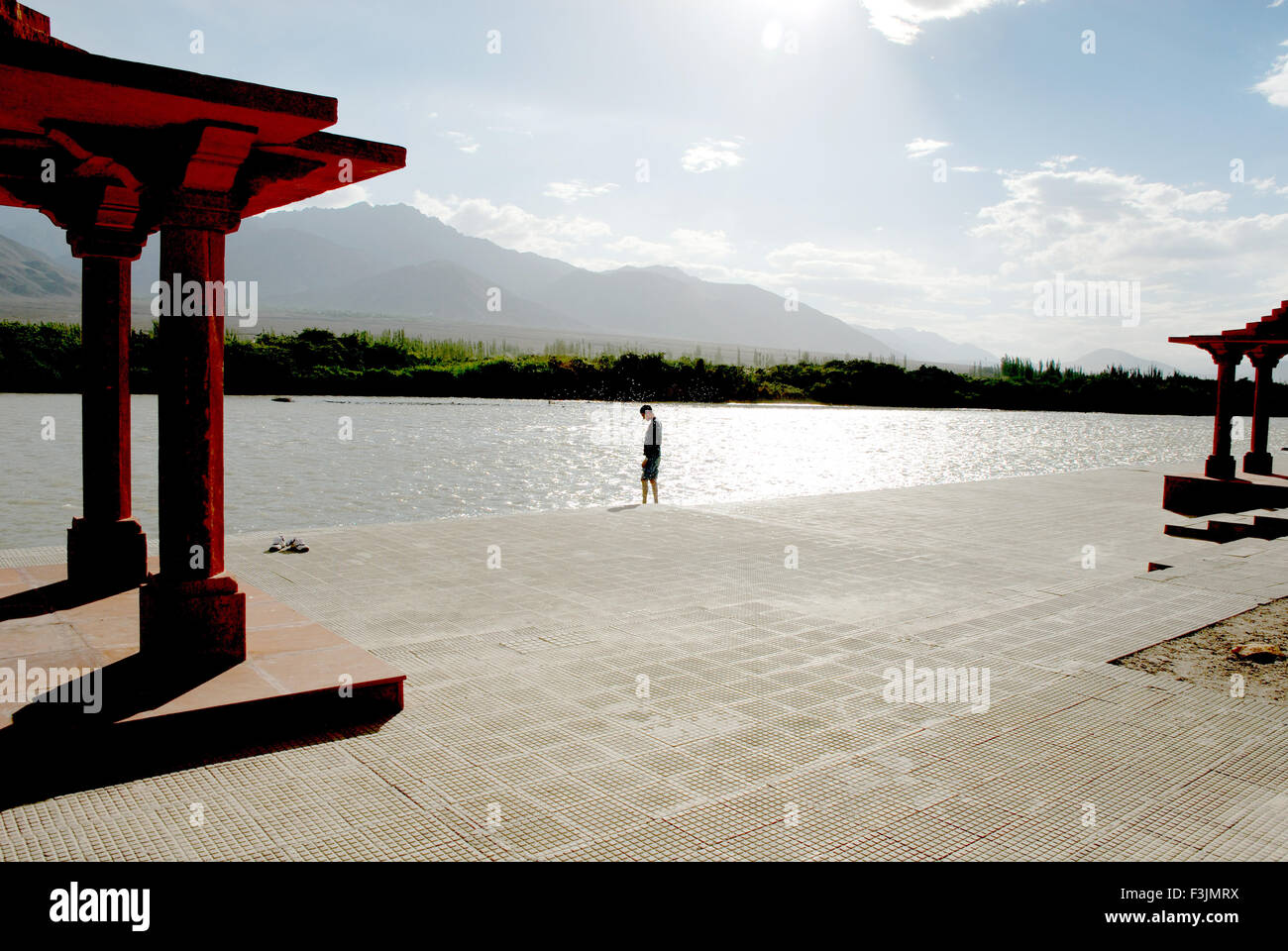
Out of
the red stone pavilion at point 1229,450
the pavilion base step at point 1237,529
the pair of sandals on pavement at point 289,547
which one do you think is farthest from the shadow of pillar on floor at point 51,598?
the red stone pavilion at point 1229,450

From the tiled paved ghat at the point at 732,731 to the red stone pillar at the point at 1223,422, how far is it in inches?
271

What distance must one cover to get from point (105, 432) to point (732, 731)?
5330 millimetres

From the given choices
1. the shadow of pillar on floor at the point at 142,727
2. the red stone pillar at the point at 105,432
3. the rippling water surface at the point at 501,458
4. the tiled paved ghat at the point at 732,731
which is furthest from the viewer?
the rippling water surface at the point at 501,458

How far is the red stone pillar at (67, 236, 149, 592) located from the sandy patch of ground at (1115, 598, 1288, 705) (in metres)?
7.07

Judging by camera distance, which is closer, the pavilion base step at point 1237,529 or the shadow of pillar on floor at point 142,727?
the shadow of pillar on floor at point 142,727

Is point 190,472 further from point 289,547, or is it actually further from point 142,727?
point 289,547

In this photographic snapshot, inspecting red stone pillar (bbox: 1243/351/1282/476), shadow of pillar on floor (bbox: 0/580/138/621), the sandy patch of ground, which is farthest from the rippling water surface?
the sandy patch of ground

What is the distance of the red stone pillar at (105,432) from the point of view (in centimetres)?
662

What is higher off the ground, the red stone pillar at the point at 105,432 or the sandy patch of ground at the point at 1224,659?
the red stone pillar at the point at 105,432

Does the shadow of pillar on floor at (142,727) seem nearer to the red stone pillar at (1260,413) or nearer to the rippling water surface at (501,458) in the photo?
the rippling water surface at (501,458)

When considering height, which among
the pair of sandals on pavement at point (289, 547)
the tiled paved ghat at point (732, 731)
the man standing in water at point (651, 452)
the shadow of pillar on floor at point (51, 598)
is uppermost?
the man standing in water at point (651, 452)
